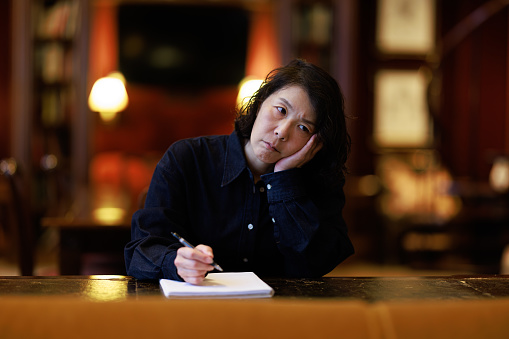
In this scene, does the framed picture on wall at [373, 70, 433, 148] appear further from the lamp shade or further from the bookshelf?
the bookshelf

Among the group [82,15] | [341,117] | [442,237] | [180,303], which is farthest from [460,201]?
[180,303]

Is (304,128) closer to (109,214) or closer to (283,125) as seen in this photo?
(283,125)

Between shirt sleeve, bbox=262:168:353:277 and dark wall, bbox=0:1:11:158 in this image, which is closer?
shirt sleeve, bbox=262:168:353:277

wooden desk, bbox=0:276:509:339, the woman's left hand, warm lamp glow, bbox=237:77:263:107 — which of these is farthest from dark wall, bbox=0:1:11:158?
wooden desk, bbox=0:276:509:339

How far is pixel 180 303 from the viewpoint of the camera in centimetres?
67

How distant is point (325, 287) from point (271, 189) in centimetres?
39

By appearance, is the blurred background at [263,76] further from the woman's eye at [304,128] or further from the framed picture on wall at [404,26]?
the woman's eye at [304,128]

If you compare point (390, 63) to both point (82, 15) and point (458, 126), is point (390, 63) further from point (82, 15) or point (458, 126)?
point (82, 15)

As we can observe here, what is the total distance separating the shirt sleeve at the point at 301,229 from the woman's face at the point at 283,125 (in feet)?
0.22

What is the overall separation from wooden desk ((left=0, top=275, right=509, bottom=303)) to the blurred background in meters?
2.95

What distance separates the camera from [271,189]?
61.5 inches

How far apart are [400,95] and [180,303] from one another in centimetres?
592

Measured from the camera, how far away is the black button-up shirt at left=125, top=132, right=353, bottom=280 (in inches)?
59.7

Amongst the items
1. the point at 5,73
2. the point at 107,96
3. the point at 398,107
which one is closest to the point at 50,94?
the point at 107,96
